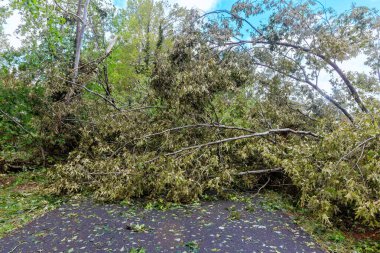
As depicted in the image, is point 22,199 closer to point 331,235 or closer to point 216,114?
point 216,114

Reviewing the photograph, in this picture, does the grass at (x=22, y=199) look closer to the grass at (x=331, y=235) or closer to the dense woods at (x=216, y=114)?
the dense woods at (x=216, y=114)

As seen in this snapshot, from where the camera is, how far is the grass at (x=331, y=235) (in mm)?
2594

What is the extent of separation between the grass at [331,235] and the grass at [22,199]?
3.16 meters

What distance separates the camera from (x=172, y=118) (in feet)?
16.3

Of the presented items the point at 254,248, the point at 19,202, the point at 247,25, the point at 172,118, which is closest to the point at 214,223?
the point at 254,248

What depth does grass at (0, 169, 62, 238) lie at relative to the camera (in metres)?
3.23

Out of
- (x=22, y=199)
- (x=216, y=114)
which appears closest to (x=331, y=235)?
(x=216, y=114)

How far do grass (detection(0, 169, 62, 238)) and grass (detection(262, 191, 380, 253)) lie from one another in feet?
10.4

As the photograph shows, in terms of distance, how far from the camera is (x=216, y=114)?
479cm

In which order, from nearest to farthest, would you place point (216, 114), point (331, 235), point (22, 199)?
1. point (331, 235)
2. point (22, 199)
3. point (216, 114)

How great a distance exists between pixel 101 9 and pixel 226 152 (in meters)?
6.80

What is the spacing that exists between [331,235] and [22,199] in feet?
14.5

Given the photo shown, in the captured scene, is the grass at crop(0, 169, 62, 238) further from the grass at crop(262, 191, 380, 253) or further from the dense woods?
the grass at crop(262, 191, 380, 253)

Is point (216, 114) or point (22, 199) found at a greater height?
point (216, 114)
